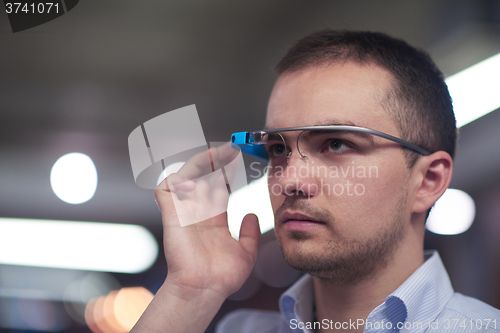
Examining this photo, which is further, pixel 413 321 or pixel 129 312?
pixel 129 312

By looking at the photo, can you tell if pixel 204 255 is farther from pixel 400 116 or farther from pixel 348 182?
pixel 400 116

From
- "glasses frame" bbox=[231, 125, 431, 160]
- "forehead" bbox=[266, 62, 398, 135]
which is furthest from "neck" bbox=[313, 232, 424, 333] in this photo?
"forehead" bbox=[266, 62, 398, 135]

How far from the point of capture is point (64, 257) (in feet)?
7.06

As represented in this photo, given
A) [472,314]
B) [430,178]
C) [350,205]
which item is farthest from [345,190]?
[472,314]

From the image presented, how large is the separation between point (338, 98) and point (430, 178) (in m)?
0.58

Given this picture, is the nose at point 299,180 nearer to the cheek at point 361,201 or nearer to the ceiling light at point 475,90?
the cheek at point 361,201

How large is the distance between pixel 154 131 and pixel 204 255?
0.58 m

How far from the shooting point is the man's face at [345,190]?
121 centimetres

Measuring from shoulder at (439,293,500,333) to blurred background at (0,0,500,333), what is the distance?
52.1 inches

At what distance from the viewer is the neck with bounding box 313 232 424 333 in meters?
1.31

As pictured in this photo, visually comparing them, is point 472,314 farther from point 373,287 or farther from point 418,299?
point 373,287

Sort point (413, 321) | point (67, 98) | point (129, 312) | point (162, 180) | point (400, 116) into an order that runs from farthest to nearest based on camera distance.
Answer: point (129, 312) < point (67, 98) < point (162, 180) < point (400, 116) < point (413, 321)

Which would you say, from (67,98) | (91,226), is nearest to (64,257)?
(91,226)

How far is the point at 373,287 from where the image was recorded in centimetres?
131
